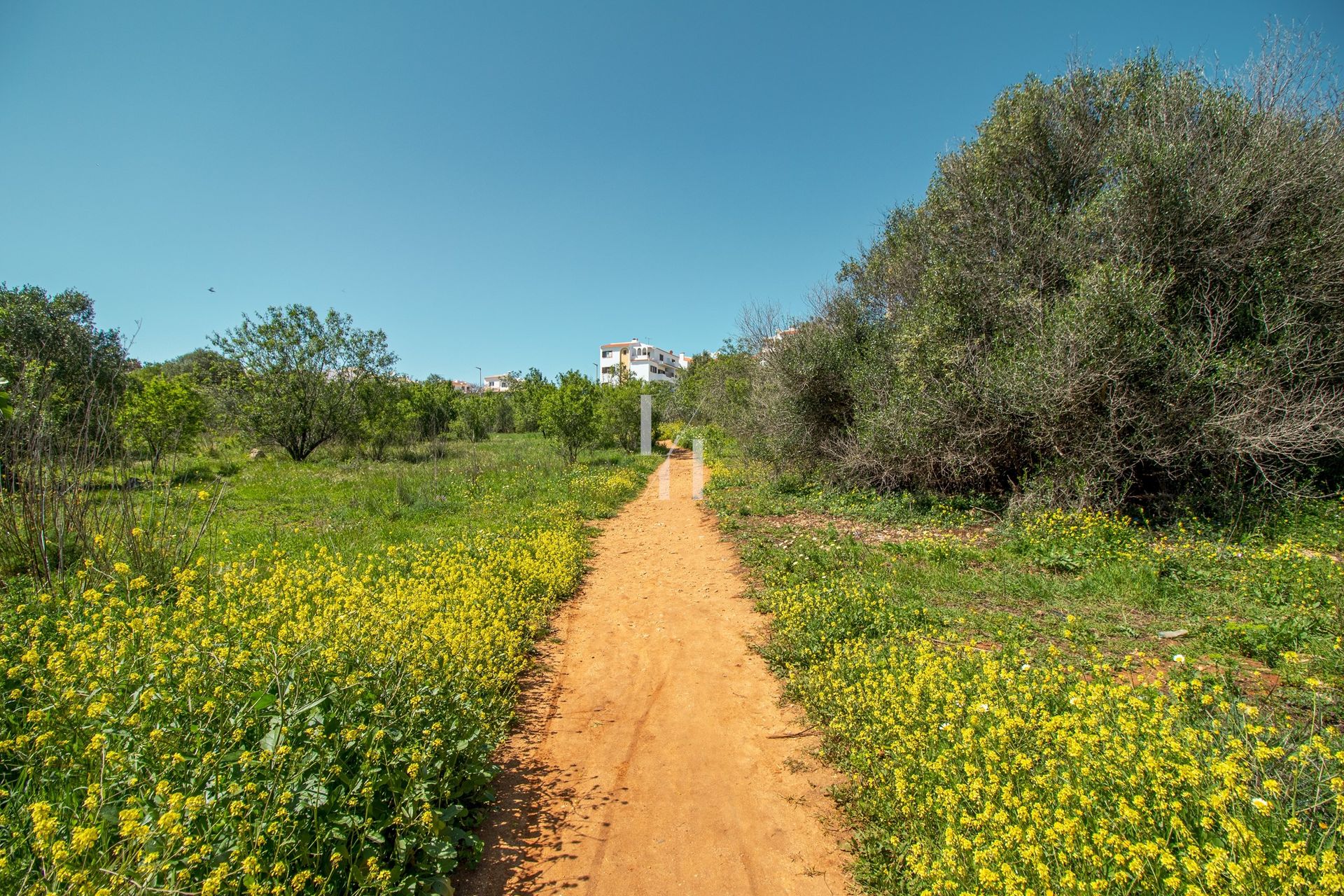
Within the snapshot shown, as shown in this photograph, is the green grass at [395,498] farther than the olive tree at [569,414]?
No

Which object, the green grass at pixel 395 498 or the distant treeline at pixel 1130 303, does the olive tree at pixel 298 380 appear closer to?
the green grass at pixel 395 498

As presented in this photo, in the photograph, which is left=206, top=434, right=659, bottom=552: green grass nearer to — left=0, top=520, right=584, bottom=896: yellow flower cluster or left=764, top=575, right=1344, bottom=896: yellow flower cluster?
left=0, top=520, right=584, bottom=896: yellow flower cluster

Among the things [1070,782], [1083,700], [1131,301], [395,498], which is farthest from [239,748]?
[1131,301]

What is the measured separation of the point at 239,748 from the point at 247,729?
0.14m

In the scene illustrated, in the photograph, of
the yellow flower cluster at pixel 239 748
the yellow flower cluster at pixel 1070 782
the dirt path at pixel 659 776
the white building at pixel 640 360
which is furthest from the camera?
the white building at pixel 640 360

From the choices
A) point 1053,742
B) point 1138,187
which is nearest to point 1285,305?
point 1138,187

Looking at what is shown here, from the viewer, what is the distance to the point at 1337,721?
3248 mm

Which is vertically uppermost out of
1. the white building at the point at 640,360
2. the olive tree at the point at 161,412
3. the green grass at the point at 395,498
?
the white building at the point at 640,360

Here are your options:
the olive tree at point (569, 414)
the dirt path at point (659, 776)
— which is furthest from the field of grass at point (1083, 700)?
the olive tree at point (569, 414)

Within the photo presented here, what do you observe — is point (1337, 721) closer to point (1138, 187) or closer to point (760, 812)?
point (760, 812)

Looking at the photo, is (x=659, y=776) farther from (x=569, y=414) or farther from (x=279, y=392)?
(x=279, y=392)

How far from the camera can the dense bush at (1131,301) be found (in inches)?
290

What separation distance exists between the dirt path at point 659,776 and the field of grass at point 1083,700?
0.35 m

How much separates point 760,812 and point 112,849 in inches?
120
